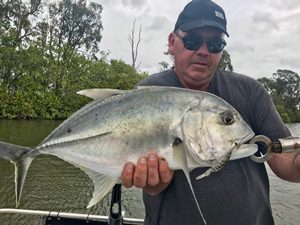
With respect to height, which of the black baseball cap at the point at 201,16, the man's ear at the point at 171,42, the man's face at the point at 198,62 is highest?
the black baseball cap at the point at 201,16

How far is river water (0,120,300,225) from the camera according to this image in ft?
28.3

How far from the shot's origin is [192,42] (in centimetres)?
242

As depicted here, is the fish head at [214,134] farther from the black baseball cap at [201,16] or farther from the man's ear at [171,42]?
the man's ear at [171,42]

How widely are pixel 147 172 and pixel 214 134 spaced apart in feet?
1.32

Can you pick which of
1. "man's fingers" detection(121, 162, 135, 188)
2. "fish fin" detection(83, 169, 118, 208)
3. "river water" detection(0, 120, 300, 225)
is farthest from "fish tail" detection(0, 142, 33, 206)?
"river water" detection(0, 120, 300, 225)

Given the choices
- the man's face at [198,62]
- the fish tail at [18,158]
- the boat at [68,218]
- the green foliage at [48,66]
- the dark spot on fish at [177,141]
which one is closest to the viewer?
the dark spot on fish at [177,141]

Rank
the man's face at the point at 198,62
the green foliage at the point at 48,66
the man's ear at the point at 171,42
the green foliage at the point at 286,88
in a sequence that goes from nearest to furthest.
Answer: the man's face at the point at 198,62, the man's ear at the point at 171,42, the green foliage at the point at 48,66, the green foliage at the point at 286,88

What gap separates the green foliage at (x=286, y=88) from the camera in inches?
2899

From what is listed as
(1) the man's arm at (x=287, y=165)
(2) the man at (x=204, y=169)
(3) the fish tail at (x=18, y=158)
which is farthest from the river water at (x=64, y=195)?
(1) the man's arm at (x=287, y=165)

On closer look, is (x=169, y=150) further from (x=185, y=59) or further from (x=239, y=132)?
(x=185, y=59)

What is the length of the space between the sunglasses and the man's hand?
2.84ft

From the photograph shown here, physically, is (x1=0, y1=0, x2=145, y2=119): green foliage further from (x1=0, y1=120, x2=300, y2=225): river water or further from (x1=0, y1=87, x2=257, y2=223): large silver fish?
(x1=0, y1=87, x2=257, y2=223): large silver fish

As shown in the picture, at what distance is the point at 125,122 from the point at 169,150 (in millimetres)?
282

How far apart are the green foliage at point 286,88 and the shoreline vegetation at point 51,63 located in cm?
4241
